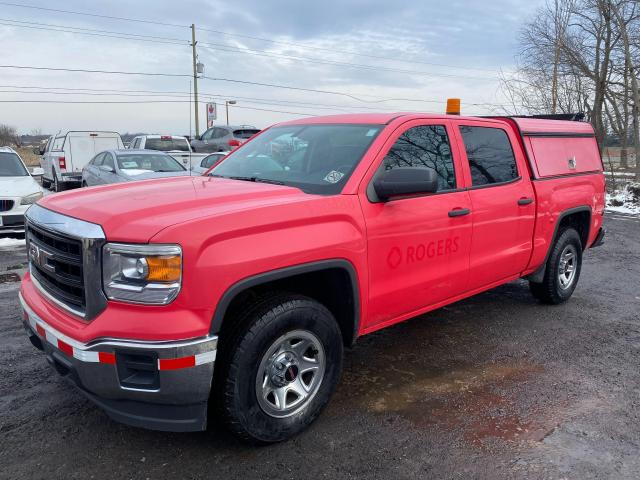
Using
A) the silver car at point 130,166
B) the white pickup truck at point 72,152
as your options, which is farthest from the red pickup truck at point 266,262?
the white pickup truck at point 72,152

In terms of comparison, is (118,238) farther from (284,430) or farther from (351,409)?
(351,409)

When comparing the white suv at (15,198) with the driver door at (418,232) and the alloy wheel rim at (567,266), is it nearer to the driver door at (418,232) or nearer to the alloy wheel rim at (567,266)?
the driver door at (418,232)

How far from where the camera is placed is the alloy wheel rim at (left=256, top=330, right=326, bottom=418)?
9.24ft

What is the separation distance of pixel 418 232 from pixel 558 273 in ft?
8.84

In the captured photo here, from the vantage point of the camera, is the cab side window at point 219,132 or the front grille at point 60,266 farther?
the cab side window at point 219,132

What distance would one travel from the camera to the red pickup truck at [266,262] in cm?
243

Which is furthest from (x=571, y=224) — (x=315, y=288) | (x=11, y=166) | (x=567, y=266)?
(x=11, y=166)

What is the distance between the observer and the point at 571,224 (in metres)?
5.65

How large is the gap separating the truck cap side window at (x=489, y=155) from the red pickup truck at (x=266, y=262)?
0.02 m

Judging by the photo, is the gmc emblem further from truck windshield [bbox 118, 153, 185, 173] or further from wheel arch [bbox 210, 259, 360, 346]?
truck windshield [bbox 118, 153, 185, 173]

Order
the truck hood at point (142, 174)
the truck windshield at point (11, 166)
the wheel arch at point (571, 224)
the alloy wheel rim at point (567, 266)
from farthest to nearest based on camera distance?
the truck hood at point (142, 174) < the truck windshield at point (11, 166) < the alloy wheel rim at point (567, 266) < the wheel arch at point (571, 224)

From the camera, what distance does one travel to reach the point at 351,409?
335 centimetres

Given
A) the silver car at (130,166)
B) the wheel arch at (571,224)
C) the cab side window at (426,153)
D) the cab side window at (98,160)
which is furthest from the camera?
the cab side window at (98,160)

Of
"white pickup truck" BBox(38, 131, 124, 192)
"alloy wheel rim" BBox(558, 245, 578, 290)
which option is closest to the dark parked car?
"white pickup truck" BBox(38, 131, 124, 192)
